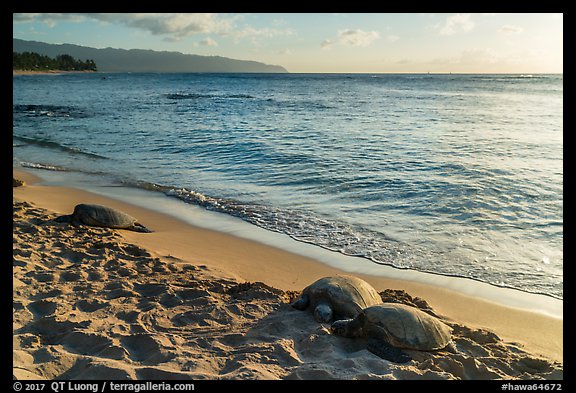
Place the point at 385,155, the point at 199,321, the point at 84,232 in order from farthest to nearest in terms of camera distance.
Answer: the point at 385,155 < the point at 84,232 < the point at 199,321

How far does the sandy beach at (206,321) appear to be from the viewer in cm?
364

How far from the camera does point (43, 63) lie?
318 feet

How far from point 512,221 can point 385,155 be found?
20.8 ft

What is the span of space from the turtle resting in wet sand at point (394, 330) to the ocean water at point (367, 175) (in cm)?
210

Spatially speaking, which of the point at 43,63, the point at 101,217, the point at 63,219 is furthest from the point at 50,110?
the point at 43,63

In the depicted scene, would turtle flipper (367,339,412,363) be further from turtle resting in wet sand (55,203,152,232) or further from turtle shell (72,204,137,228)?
turtle shell (72,204,137,228)

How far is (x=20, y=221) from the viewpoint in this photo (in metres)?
7.21

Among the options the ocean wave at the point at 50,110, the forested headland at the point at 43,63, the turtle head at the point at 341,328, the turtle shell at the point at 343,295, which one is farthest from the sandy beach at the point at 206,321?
the forested headland at the point at 43,63

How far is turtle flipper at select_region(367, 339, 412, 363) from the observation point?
12.8ft

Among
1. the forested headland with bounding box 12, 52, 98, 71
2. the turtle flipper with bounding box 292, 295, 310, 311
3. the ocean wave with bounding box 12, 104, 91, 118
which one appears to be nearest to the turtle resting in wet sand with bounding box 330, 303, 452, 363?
the turtle flipper with bounding box 292, 295, 310, 311

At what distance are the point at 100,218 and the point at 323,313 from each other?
4.92m

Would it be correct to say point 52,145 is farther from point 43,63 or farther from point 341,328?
point 43,63
